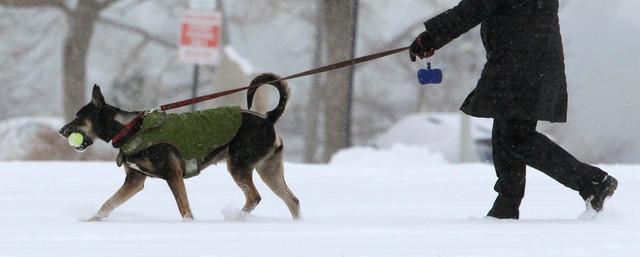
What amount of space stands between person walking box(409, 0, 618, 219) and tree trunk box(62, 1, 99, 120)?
20.2 meters

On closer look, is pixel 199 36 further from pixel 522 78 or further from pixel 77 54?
pixel 522 78

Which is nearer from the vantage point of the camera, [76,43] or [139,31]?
Result: [76,43]

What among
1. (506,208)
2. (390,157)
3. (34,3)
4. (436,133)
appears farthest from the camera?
(34,3)

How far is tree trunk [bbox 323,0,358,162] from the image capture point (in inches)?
728

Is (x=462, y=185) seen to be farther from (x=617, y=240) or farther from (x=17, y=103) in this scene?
(x=17, y=103)

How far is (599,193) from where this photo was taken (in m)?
5.27

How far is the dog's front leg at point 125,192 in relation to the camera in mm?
5668

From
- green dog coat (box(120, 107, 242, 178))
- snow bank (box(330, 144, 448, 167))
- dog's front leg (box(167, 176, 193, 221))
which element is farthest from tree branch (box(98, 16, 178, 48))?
dog's front leg (box(167, 176, 193, 221))

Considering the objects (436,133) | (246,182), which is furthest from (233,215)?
(436,133)

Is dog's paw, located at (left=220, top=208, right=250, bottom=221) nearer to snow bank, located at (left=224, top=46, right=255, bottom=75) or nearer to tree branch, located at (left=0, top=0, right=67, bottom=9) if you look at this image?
snow bank, located at (left=224, top=46, right=255, bottom=75)

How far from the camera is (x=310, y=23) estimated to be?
30266mm

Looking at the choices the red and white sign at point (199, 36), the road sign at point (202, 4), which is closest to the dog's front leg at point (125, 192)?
the red and white sign at point (199, 36)

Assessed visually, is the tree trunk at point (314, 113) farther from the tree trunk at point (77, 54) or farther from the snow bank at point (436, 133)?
the snow bank at point (436, 133)

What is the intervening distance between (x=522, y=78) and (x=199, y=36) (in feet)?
35.5
